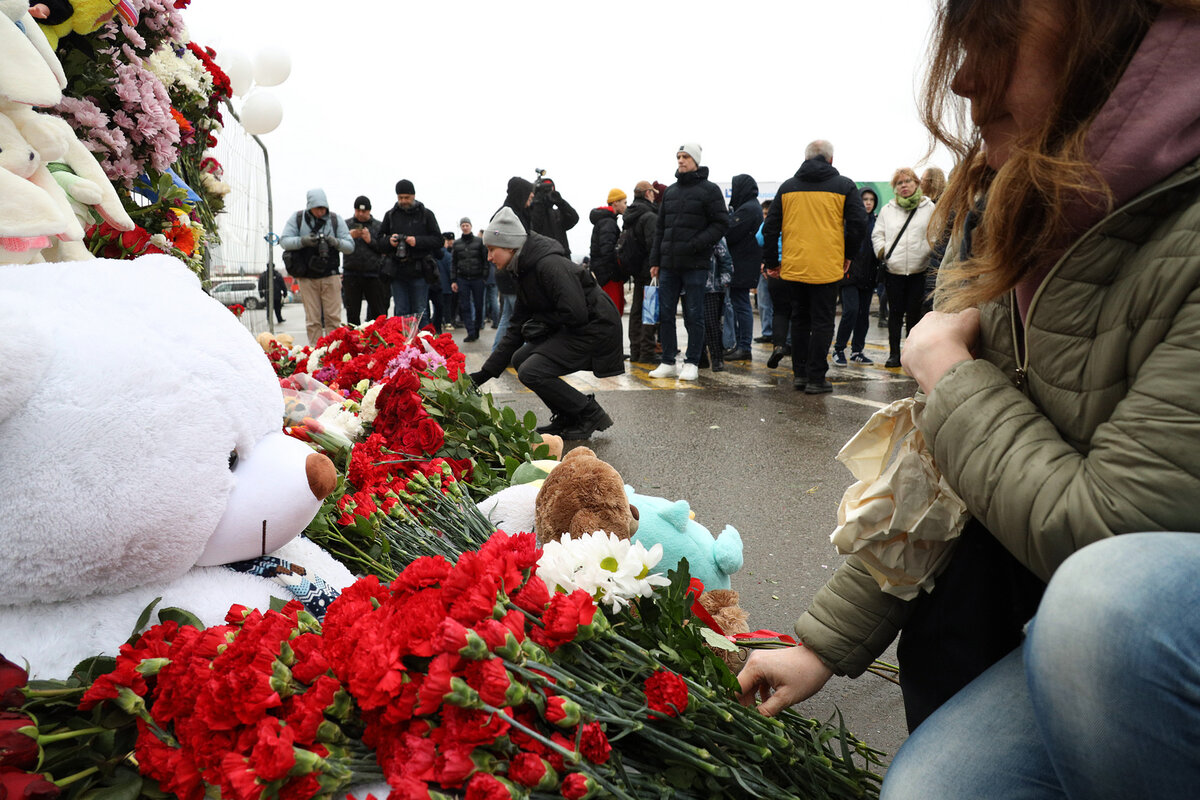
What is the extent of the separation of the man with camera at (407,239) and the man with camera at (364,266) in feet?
0.44

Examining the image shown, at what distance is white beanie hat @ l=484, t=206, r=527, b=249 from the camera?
5.14m

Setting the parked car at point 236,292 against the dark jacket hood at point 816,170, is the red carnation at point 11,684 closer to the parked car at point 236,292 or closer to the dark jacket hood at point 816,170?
the parked car at point 236,292

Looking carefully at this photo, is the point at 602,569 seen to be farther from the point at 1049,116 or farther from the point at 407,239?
the point at 407,239

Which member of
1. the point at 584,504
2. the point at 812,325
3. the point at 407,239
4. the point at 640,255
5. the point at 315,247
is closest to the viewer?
the point at 584,504

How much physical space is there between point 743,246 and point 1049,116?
7656mm

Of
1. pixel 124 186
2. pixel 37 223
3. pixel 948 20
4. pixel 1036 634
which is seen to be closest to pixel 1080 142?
pixel 948 20

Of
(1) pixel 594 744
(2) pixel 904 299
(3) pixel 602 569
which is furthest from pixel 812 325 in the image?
(1) pixel 594 744

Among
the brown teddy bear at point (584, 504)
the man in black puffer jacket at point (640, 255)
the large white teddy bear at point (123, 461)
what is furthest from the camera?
the man in black puffer jacket at point (640, 255)

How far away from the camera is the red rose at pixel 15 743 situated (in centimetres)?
102

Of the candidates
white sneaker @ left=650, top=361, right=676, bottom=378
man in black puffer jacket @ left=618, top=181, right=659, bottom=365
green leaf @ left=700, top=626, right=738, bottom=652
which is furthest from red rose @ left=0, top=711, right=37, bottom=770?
man in black puffer jacket @ left=618, top=181, right=659, bottom=365

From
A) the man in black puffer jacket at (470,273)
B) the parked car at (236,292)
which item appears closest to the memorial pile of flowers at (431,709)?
the parked car at (236,292)

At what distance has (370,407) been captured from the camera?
3.14 meters

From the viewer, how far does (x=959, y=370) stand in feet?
3.52

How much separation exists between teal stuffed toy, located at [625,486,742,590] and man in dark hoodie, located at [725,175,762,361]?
6.62 meters
